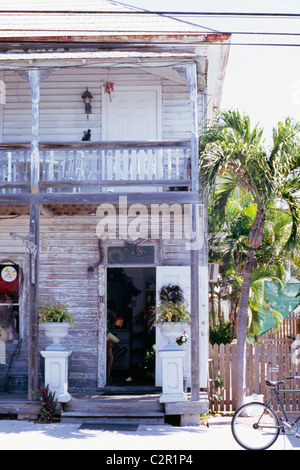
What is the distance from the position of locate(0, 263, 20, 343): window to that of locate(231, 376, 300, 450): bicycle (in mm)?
→ 5602

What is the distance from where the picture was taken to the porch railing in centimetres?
1054

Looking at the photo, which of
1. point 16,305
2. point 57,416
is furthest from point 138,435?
point 16,305

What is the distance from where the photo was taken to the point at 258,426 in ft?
25.9

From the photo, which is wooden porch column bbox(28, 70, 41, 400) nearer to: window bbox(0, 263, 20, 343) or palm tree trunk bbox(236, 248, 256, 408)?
window bbox(0, 263, 20, 343)

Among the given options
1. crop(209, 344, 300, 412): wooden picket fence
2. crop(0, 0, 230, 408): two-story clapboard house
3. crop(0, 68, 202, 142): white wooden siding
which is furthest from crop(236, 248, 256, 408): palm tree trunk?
crop(0, 68, 202, 142): white wooden siding

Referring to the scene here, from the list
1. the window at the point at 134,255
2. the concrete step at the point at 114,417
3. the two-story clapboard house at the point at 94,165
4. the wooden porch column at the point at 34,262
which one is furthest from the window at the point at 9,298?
the concrete step at the point at 114,417

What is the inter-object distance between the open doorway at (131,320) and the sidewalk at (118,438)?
317cm

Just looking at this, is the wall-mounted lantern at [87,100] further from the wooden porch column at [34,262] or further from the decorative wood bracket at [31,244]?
the decorative wood bracket at [31,244]

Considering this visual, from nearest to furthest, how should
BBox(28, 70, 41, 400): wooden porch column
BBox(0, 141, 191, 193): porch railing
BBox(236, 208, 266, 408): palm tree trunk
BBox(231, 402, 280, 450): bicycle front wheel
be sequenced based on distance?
1. BBox(231, 402, 280, 450): bicycle front wheel
2. BBox(28, 70, 41, 400): wooden porch column
3. BBox(0, 141, 191, 193): porch railing
4. BBox(236, 208, 266, 408): palm tree trunk

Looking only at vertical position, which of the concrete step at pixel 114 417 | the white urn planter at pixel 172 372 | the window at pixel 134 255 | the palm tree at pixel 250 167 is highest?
the palm tree at pixel 250 167

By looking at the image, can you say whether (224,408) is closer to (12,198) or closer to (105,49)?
→ (12,198)

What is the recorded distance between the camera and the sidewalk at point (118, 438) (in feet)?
26.9

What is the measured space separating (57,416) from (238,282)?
640 centimetres

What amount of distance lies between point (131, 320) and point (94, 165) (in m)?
4.60
